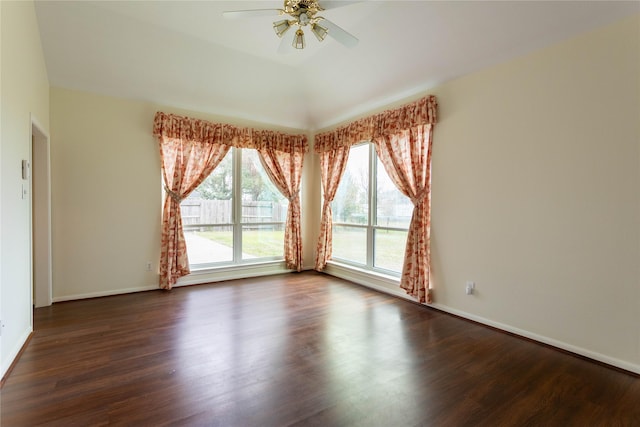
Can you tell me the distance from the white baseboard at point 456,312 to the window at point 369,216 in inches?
7.6

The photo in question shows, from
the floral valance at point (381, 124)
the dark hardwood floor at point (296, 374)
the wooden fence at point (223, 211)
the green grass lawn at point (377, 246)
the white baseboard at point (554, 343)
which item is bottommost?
the dark hardwood floor at point (296, 374)

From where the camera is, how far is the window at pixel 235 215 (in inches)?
192

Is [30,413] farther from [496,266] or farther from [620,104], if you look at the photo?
[620,104]

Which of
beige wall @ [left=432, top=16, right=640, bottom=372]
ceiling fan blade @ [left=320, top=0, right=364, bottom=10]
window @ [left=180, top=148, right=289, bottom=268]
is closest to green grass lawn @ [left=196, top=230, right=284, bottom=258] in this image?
window @ [left=180, top=148, right=289, bottom=268]

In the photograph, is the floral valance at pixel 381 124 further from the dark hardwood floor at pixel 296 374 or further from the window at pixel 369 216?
the dark hardwood floor at pixel 296 374

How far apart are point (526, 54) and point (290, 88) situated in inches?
125

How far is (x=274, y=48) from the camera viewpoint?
13.1 ft

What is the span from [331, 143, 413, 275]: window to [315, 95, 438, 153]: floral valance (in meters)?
0.32

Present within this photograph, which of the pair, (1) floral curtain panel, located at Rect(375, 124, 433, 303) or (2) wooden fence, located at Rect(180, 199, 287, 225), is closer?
(1) floral curtain panel, located at Rect(375, 124, 433, 303)

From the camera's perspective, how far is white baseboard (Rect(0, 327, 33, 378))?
2171 millimetres

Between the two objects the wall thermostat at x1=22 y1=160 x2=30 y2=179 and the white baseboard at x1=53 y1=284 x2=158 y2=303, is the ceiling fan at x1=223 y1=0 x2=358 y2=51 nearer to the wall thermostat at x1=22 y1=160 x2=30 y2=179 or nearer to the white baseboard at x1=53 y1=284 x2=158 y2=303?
the wall thermostat at x1=22 y1=160 x2=30 y2=179

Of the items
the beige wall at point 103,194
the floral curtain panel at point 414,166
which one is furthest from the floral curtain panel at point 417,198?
the beige wall at point 103,194

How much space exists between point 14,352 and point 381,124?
4.44 metres

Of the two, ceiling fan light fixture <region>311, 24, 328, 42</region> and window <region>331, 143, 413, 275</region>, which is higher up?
ceiling fan light fixture <region>311, 24, 328, 42</region>
